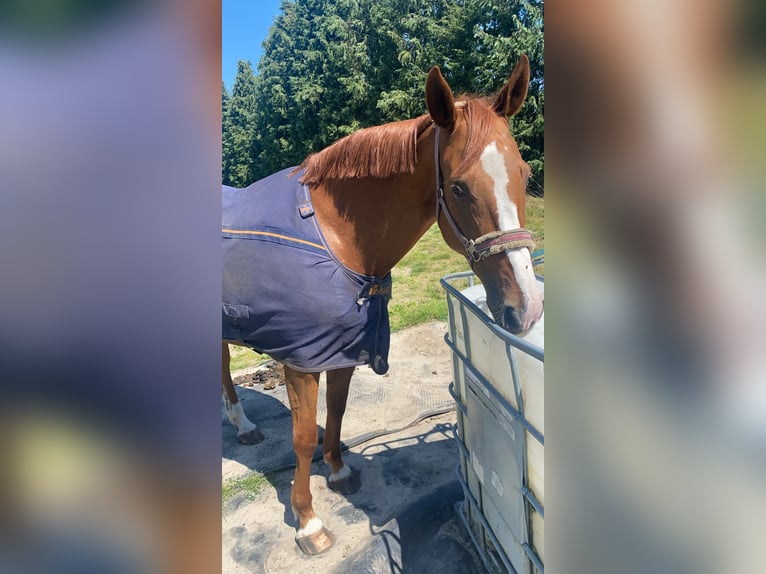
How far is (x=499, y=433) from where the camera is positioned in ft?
5.04

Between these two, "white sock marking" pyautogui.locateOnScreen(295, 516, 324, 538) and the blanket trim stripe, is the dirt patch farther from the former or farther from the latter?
the blanket trim stripe

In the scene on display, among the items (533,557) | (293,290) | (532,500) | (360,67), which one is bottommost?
(533,557)

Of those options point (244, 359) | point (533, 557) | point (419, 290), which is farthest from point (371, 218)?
point (419, 290)

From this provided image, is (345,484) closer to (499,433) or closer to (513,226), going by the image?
(499,433)

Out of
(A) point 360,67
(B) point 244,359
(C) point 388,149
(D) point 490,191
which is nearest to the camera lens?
(D) point 490,191

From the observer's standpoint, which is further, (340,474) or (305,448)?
(340,474)

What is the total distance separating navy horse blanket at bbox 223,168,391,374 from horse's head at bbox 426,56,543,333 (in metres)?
0.56

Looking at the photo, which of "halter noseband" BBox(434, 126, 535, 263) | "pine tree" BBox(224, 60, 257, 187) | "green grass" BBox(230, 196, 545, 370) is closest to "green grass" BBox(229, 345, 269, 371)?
"green grass" BBox(230, 196, 545, 370)

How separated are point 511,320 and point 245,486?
2.03m

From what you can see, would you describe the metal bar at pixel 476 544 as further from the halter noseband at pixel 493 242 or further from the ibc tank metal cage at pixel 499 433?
the halter noseband at pixel 493 242

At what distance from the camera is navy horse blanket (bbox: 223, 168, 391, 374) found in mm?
1736
